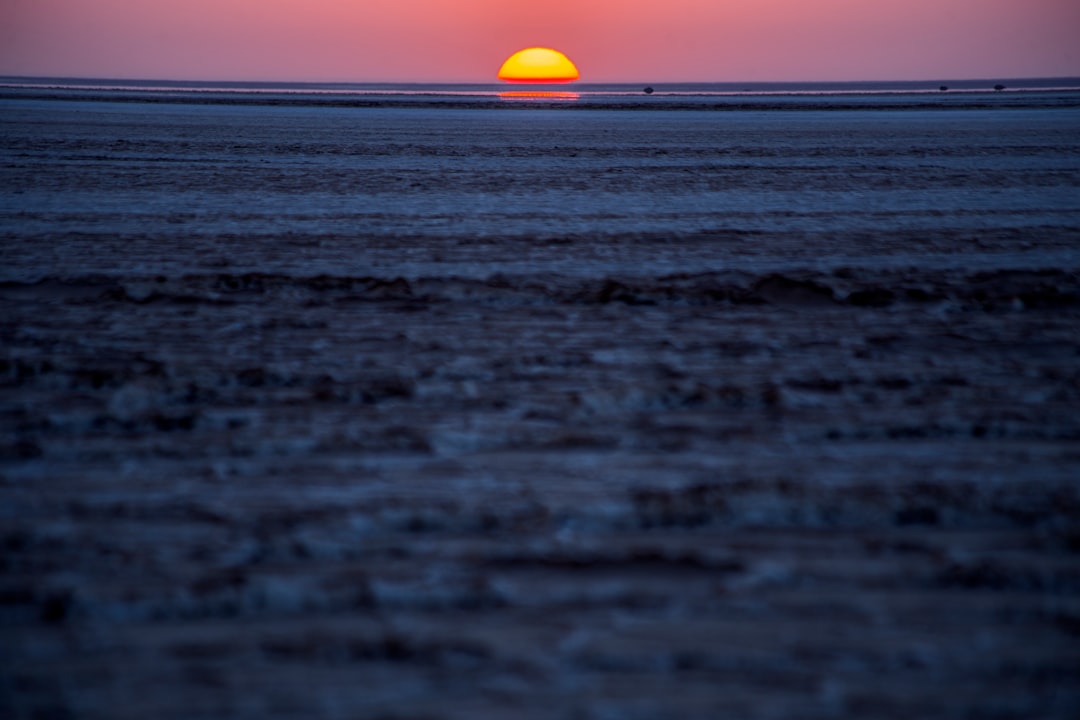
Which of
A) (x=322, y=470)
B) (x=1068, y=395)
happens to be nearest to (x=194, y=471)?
(x=322, y=470)

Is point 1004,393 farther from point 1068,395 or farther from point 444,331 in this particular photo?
point 444,331

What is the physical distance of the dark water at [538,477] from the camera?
0.88 meters

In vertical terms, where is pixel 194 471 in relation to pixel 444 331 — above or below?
below

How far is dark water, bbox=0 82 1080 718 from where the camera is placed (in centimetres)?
88

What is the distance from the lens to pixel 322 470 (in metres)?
1.26

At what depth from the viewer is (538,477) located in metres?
1.25

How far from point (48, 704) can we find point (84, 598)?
0.17 metres

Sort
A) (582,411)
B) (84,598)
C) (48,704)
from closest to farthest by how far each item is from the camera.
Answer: (48,704)
(84,598)
(582,411)

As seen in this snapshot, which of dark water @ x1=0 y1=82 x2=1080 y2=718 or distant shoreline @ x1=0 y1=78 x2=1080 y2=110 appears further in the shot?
distant shoreline @ x1=0 y1=78 x2=1080 y2=110

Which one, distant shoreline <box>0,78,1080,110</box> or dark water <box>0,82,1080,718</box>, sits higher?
distant shoreline <box>0,78,1080,110</box>

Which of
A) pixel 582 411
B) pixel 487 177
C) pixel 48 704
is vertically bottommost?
pixel 48 704

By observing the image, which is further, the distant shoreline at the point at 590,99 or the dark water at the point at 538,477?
the distant shoreline at the point at 590,99

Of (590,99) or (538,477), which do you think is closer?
(538,477)

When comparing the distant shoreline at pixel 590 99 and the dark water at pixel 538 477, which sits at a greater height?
the distant shoreline at pixel 590 99
